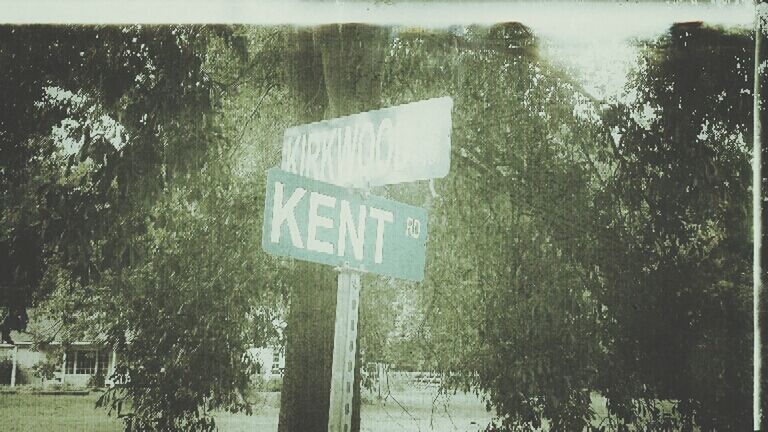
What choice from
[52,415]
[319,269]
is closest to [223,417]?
[52,415]

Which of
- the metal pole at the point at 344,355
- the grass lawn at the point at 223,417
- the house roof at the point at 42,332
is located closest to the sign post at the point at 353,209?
the metal pole at the point at 344,355

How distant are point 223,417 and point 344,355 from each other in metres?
31.1

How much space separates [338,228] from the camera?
8.00 ft

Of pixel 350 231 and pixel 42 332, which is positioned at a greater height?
pixel 350 231

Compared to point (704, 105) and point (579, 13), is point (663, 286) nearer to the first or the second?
point (704, 105)

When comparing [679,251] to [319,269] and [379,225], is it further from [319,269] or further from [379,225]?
[379,225]

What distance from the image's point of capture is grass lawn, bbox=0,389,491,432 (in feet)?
85.7

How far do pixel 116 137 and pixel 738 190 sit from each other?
6.92m

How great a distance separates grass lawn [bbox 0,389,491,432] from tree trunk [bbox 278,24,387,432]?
16841 mm

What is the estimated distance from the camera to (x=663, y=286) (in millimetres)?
7520

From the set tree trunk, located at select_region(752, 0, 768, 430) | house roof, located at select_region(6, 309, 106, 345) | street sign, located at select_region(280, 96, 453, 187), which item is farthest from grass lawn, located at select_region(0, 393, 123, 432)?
street sign, located at select_region(280, 96, 453, 187)

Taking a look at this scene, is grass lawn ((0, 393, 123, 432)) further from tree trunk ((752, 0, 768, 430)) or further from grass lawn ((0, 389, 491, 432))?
tree trunk ((752, 0, 768, 430))

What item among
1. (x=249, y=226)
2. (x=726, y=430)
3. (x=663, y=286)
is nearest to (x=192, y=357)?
(x=249, y=226)

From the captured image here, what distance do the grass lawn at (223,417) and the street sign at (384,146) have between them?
19.4 meters
